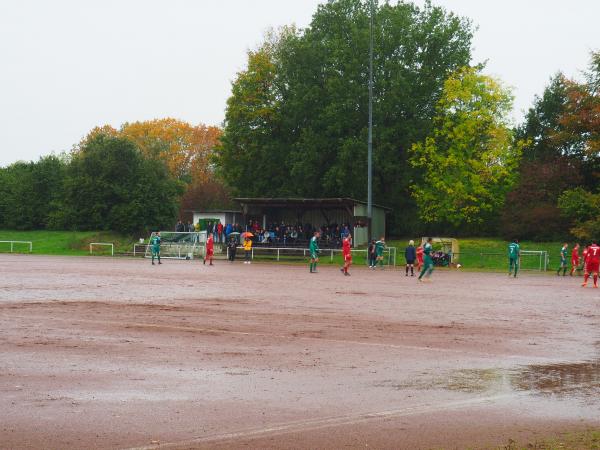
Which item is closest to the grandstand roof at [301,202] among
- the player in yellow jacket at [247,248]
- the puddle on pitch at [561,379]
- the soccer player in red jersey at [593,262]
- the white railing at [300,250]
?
the white railing at [300,250]

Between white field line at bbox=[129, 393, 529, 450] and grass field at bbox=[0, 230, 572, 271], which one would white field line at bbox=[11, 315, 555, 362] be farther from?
grass field at bbox=[0, 230, 572, 271]

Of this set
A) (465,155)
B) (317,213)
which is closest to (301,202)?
(317,213)

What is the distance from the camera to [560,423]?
836 centimetres

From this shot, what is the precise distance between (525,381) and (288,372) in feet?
10.1

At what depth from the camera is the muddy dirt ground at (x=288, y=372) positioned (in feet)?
25.9

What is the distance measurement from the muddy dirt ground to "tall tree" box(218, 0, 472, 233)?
40.9 metres

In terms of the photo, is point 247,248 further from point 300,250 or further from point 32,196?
point 32,196

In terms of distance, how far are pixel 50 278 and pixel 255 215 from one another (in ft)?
105

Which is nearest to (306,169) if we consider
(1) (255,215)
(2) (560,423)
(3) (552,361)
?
(1) (255,215)

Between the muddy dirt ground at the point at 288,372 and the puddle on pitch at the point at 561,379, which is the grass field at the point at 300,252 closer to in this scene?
the muddy dirt ground at the point at 288,372

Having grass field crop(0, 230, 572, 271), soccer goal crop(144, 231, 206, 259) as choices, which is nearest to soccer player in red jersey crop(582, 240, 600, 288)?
grass field crop(0, 230, 572, 271)

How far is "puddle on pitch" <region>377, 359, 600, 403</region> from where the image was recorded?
401 inches

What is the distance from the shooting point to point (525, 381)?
35.8ft

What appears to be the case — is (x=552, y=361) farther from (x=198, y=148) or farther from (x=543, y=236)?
(x=198, y=148)
